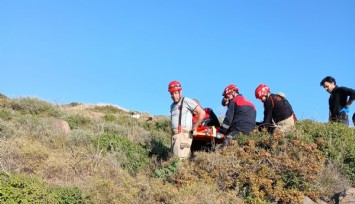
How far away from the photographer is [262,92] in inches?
352

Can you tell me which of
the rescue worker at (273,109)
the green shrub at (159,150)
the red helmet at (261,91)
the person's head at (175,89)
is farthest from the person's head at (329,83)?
the green shrub at (159,150)

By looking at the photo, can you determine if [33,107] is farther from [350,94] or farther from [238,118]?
[350,94]

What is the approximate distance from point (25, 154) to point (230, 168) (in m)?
3.65

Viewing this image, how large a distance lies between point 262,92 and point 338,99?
5.58 feet

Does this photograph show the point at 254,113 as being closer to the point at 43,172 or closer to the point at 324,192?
the point at 324,192

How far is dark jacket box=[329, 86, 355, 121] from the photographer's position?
9.16 metres

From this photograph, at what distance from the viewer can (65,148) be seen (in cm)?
908

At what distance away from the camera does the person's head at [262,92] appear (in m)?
8.94

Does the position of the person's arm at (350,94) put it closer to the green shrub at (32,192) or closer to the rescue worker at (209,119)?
the rescue worker at (209,119)

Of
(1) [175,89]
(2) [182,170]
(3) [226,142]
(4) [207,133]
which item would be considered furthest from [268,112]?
(2) [182,170]

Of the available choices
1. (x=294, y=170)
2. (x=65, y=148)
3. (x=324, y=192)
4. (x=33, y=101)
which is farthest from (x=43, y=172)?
(x=33, y=101)

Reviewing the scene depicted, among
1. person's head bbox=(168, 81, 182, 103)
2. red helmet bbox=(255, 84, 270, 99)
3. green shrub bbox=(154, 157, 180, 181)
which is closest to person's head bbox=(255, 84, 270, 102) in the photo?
red helmet bbox=(255, 84, 270, 99)

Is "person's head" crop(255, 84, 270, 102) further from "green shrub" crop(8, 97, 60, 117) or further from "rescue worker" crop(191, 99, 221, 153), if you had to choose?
"green shrub" crop(8, 97, 60, 117)

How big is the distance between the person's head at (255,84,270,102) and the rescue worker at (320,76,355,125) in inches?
58.6
